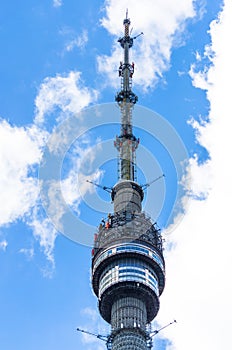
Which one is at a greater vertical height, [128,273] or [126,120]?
[126,120]

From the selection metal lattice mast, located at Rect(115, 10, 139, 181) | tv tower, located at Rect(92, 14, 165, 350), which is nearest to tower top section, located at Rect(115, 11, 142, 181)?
metal lattice mast, located at Rect(115, 10, 139, 181)

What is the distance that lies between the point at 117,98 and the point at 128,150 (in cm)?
1796

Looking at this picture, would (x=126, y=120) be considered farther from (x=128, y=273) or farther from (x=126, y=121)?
(x=128, y=273)

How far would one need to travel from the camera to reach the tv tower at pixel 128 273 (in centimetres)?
14000

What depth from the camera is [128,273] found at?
470ft

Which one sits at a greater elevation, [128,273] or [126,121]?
[126,121]

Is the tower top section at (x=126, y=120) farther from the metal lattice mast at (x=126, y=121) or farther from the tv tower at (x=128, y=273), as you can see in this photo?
the tv tower at (x=128, y=273)

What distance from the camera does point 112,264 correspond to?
481 feet

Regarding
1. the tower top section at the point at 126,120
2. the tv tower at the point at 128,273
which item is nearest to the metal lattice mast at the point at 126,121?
the tower top section at the point at 126,120

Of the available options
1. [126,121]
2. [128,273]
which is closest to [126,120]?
[126,121]

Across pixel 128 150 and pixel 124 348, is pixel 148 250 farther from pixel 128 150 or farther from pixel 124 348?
pixel 128 150

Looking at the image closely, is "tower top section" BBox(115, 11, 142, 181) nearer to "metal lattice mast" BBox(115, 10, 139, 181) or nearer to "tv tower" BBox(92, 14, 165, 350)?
"metal lattice mast" BBox(115, 10, 139, 181)

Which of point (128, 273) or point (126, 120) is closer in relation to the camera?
point (128, 273)

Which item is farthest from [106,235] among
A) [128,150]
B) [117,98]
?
[117,98]
